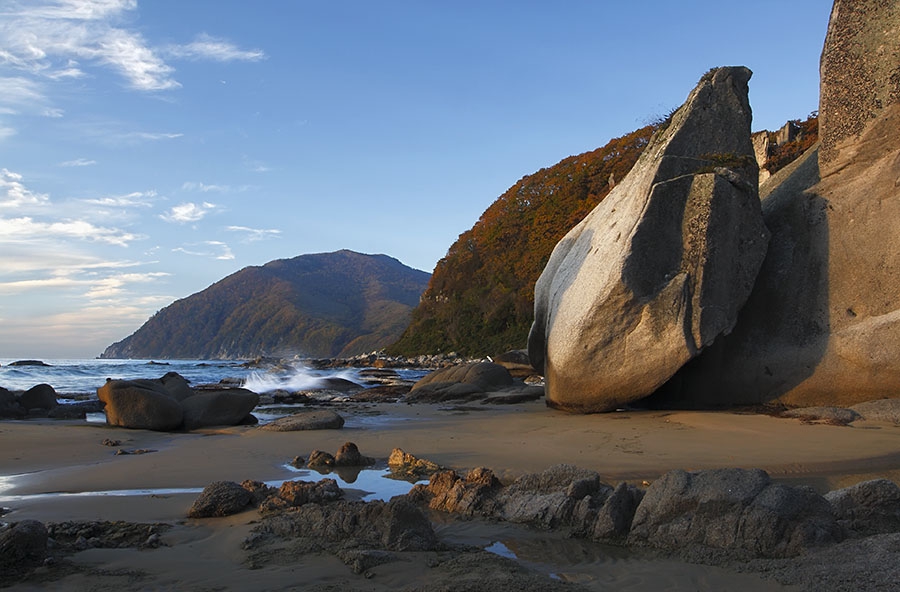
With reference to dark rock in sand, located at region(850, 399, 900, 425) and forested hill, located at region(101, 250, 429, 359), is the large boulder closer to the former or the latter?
dark rock in sand, located at region(850, 399, 900, 425)

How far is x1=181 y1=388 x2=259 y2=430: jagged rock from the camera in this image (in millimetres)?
11812

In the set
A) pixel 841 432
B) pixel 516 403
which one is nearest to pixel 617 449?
pixel 841 432

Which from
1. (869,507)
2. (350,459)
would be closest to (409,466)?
(350,459)

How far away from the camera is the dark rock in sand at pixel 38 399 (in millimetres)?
13938

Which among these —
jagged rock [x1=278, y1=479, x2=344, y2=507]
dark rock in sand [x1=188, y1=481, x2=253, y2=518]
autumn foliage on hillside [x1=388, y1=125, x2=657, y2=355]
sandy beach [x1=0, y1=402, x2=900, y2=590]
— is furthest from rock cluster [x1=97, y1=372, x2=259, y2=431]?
autumn foliage on hillside [x1=388, y1=125, x2=657, y2=355]

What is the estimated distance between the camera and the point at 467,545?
4480mm

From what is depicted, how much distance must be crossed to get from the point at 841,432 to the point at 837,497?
13.8 feet

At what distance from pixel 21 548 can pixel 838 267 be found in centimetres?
1081

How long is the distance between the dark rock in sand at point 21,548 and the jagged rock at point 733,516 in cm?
361

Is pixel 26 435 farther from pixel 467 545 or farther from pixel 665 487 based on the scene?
pixel 665 487

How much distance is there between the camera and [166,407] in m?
11.4

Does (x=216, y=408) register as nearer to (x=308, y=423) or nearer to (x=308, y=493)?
(x=308, y=423)

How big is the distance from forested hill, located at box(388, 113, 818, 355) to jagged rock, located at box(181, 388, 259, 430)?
29.0 meters

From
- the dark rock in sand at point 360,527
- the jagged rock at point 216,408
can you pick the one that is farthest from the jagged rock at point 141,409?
the dark rock in sand at point 360,527
